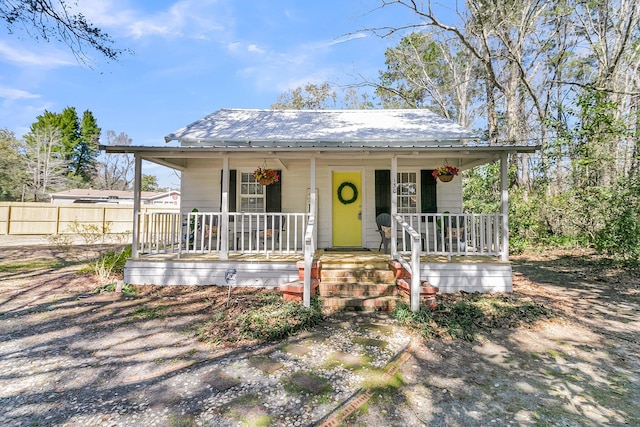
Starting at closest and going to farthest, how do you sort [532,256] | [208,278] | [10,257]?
1. [208,278]
2. [10,257]
3. [532,256]

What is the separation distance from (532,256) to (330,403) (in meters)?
10.4

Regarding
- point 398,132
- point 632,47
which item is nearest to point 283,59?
point 398,132

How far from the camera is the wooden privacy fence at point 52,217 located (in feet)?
51.5

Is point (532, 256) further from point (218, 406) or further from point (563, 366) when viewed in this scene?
point (218, 406)

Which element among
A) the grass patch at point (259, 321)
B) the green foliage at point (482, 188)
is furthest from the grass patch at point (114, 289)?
the green foliage at point (482, 188)

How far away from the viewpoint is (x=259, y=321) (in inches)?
162

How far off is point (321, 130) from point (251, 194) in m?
2.71

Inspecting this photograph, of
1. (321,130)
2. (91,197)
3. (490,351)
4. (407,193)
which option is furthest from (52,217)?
(490,351)

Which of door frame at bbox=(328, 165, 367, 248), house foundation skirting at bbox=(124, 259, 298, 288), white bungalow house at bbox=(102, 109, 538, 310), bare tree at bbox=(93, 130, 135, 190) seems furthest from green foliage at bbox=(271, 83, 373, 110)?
bare tree at bbox=(93, 130, 135, 190)

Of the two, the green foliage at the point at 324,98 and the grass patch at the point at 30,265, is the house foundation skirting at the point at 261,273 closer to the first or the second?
the grass patch at the point at 30,265

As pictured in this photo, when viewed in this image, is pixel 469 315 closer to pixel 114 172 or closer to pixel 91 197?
pixel 91 197

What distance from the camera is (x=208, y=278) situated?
6.02 metres

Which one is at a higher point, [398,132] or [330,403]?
[398,132]

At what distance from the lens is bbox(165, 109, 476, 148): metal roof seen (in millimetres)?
7605
